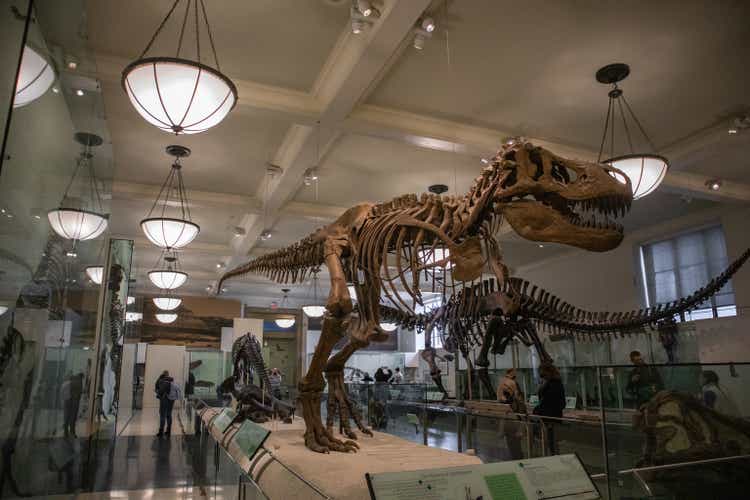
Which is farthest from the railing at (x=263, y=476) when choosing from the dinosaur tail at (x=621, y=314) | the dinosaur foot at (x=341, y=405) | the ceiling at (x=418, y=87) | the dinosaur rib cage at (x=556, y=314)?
the dinosaur tail at (x=621, y=314)

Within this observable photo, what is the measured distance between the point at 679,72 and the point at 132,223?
10350 millimetres

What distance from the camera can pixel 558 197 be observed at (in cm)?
273

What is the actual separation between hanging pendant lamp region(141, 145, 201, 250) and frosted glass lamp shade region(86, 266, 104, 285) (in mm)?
1192

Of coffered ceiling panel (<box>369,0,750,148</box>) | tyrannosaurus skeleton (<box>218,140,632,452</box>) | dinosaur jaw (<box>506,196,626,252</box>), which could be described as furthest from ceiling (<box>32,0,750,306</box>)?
dinosaur jaw (<box>506,196,626,252</box>)

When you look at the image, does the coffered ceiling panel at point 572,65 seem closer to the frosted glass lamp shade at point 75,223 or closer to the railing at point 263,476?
the frosted glass lamp shade at point 75,223

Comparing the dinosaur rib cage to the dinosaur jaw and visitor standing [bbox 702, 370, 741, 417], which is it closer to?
visitor standing [bbox 702, 370, 741, 417]

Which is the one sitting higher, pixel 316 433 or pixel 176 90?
pixel 176 90

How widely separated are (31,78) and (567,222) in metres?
2.51

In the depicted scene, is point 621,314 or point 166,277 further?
point 166,277

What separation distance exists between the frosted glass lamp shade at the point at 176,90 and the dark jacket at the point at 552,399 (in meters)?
4.43

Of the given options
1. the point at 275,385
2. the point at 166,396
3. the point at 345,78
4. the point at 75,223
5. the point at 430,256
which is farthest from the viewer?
the point at 166,396

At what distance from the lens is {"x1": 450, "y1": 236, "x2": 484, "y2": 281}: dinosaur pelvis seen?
3082mm

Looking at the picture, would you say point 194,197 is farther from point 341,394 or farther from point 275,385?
point 341,394

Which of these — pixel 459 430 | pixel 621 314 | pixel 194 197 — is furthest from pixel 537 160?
pixel 194 197
